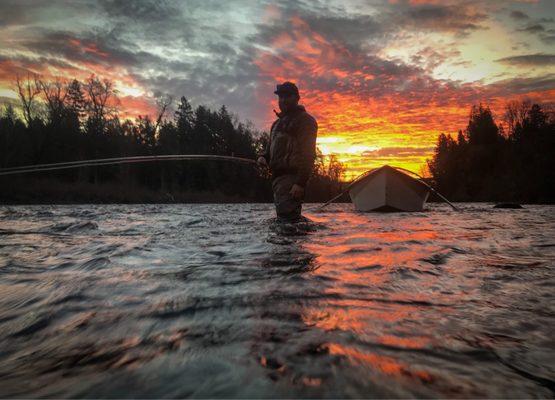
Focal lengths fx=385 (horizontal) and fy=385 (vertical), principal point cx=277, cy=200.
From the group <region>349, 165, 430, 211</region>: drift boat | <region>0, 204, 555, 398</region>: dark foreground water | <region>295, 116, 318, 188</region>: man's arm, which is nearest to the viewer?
<region>0, 204, 555, 398</region>: dark foreground water

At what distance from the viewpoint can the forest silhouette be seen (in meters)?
47.1

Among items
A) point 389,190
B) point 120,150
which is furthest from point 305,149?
point 120,150

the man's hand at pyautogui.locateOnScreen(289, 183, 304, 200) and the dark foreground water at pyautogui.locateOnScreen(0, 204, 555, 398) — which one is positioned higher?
the man's hand at pyautogui.locateOnScreen(289, 183, 304, 200)

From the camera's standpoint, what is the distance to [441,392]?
1198mm

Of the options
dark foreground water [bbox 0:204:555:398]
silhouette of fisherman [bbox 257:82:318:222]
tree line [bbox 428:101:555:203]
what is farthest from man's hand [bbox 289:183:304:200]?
tree line [bbox 428:101:555:203]

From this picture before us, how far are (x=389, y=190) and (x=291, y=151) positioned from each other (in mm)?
9295

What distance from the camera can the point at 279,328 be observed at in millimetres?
1810

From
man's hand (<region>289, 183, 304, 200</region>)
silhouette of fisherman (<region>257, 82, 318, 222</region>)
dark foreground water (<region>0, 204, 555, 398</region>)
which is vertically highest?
silhouette of fisherman (<region>257, 82, 318, 222</region>)

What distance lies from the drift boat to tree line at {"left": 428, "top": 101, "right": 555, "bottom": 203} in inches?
1894

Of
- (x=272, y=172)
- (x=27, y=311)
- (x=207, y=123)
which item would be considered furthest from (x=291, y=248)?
(x=207, y=123)

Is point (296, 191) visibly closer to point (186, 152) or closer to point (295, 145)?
point (295, 145)

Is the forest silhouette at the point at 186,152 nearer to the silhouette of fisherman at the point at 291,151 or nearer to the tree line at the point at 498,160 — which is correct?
the tree line at the point at 498,160

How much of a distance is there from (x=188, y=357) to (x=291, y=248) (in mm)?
3068

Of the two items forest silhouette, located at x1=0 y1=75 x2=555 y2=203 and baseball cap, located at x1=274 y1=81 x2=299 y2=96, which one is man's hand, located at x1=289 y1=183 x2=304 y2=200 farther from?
forest silhouette, located at x1=0 y1=75 x2=555 y2=203
